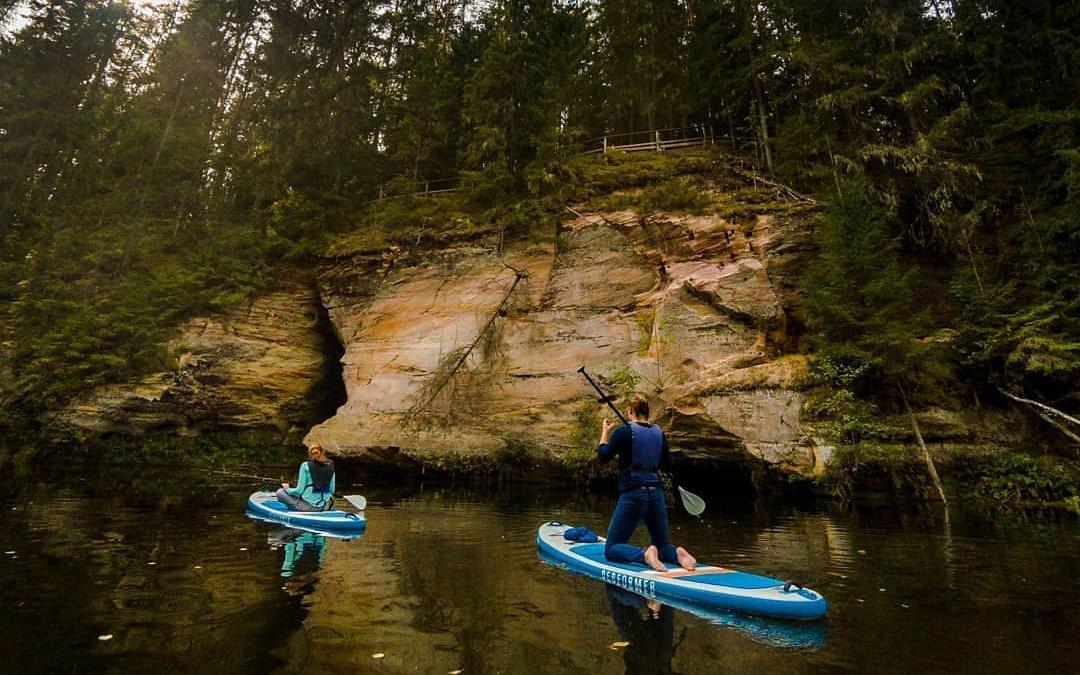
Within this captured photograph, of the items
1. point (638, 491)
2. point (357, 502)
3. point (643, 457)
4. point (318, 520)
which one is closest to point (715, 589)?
point (638, 491)

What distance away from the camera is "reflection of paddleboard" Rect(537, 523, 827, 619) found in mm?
4484

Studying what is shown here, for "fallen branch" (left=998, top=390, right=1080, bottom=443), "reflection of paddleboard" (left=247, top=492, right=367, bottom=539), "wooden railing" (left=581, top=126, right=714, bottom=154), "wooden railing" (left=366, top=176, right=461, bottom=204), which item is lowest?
"reflection of paddleboard" (left=247, top=492, right=367, bottom=539)

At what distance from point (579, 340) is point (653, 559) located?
12.2 meters

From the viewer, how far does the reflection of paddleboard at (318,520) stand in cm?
846

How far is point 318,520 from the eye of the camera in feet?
28.5

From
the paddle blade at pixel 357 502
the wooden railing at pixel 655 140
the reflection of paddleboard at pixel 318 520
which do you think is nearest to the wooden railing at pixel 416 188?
the wooden railing at pixel 655 140

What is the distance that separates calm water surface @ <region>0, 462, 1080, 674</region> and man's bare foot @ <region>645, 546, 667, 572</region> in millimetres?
468

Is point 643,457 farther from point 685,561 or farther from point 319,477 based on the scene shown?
point 319,477

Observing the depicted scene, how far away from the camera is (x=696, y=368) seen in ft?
50.8

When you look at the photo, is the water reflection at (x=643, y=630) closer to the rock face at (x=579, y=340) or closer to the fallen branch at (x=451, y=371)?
the rock face at (x=579, y=340)

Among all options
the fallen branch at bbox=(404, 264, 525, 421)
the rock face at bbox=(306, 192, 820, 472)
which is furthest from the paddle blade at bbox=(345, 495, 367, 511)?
→ the fallen branch at bbox=(404, 264, 525, 421)

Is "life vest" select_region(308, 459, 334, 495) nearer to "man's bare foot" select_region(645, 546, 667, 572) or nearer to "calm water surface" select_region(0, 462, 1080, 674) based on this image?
"calm water surface" select_region(0, 462, 1080, 674)

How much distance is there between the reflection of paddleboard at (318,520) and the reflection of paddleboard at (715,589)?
4.12 metres

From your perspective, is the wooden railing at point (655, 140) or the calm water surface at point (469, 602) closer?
the calm water surface at point (469, 602)
